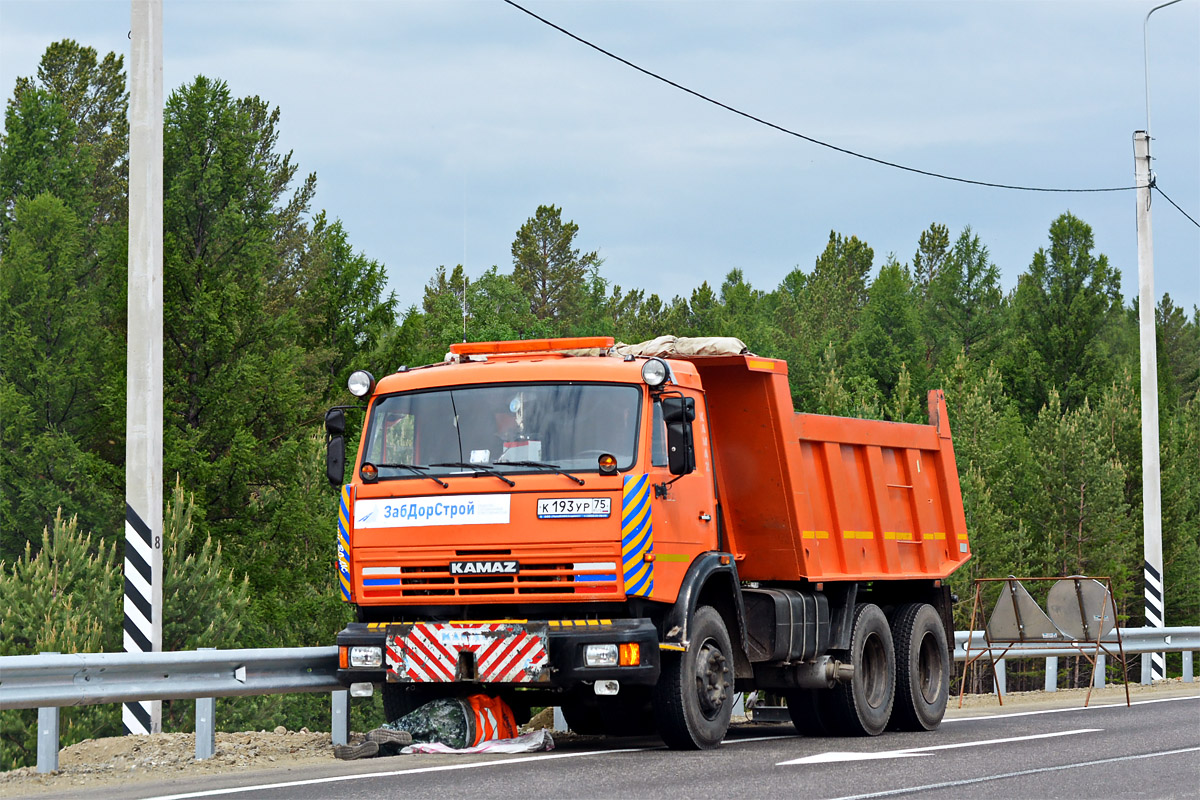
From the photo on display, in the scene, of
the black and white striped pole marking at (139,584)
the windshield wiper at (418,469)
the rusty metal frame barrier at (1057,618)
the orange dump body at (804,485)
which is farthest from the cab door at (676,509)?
the rusty metal frame barrier at (1057,618)

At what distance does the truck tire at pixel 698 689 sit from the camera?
11.1 metres

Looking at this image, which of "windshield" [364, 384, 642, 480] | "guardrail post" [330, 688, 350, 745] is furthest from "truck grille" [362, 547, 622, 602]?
"guardrail post" [330, 688, 350, 745]

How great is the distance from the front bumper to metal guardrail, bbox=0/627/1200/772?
2.97ft

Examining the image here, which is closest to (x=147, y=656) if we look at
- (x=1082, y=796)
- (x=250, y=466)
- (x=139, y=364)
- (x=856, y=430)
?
(x=139, y=364)

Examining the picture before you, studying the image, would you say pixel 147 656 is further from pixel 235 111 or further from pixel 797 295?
pixel 797 295

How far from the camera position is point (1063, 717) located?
1547 cm

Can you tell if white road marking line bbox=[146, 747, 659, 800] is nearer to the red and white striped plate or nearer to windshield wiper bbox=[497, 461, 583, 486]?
the red and white striped plate

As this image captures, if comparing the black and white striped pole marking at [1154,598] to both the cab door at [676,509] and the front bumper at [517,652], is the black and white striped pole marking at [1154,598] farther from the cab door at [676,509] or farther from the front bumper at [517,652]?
the front bumper at [517,652]

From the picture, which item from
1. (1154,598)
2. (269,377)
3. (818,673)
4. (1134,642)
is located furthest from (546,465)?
(269,377)

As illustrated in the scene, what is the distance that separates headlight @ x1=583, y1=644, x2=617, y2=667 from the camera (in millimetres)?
10625

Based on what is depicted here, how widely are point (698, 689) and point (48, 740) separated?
4.47 metres

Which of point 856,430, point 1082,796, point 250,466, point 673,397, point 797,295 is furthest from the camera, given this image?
point 797,295

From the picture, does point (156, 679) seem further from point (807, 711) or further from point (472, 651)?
point (807, 711)

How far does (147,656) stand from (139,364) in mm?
3518
